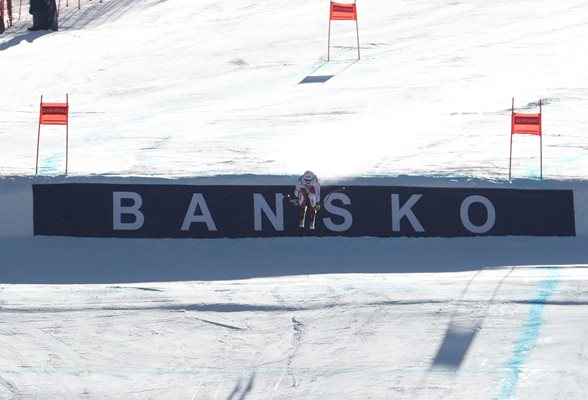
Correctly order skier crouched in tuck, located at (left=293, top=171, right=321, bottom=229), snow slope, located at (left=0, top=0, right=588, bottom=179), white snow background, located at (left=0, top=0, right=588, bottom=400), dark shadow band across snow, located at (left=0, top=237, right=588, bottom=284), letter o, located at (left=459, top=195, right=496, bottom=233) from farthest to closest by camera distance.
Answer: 1. snow slope, located at (left=0, top=0, right=588, bottom=179)
2. letter o, located at (left=459, top=195, right=496, bottom=233)
3. skier crouched in tuck, located at (left=293, top=171, right=321, bottom=229)
4. dark shadow band across snow, located at (left=0, top=237, right=588, bottom=284)
5. white snow background, located at (left=0, top=0, right=588, bottom=400)

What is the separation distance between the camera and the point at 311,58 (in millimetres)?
21969

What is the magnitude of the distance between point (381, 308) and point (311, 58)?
11412 millimetres

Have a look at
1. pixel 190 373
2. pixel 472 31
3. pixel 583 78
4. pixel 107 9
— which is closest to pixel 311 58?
pixel 472 31

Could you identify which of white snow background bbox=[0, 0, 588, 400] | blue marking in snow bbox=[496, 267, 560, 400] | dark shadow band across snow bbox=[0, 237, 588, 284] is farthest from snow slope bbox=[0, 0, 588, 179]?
blue marking in snow bbox=[496, 267, 560, 400]

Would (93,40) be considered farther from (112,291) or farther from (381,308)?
(381,308)

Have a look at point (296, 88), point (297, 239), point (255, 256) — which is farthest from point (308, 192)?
point (296, 88)

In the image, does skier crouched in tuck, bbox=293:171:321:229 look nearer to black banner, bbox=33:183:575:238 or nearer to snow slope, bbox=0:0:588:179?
black banner, bbox=33:183:575:238

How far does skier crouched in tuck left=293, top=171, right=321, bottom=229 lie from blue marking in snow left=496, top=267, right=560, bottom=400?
317 centimetres

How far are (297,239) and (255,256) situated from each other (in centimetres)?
67

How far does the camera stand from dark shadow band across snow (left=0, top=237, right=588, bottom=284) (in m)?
13.1

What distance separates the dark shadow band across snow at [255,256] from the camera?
516 inches

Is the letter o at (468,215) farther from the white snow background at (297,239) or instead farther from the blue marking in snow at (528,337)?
the blue marking in snow at (528,337)

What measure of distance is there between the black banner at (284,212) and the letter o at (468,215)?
0.6 inches

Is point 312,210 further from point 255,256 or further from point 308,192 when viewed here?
point 255,256
